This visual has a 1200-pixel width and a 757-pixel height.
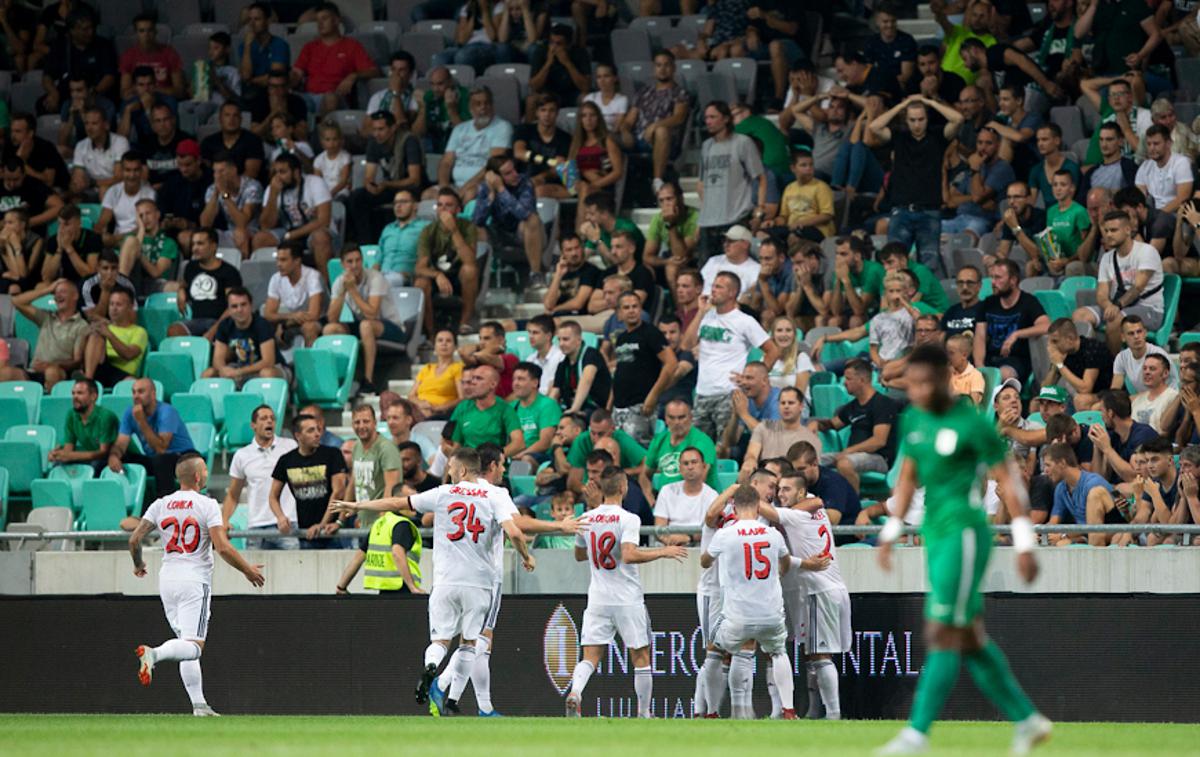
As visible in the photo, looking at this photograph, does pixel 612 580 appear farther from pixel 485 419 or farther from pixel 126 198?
pixel 126 198

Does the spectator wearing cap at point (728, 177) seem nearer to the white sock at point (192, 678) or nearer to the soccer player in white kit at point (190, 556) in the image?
the soccer player in white kit at point (190, 556)

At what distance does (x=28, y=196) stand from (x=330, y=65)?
4.19 metres

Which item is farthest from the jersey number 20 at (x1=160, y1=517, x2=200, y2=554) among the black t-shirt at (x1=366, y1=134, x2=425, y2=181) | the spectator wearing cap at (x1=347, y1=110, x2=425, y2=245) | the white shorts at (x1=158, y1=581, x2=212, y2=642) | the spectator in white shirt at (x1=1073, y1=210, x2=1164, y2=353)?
the black t-shirt at (x1=366, y1=134, x2=425, y2=181)

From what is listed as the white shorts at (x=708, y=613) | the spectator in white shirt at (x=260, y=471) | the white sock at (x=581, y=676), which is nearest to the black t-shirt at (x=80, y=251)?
the spectator in white shirt at (x=260, y=471)

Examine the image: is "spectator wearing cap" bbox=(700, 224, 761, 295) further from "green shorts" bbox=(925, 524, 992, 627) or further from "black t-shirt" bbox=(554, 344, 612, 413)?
"green shorts" bbox=(925, 524, 992, 627)

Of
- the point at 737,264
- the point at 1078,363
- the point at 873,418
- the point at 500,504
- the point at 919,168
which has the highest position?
the point at 919,168

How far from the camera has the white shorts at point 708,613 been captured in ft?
46.2

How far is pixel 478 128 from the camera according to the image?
2195 cm

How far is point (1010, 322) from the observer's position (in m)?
16.8

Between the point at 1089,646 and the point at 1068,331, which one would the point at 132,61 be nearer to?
the point at 1068,331

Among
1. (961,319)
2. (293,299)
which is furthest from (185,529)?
(961,319)

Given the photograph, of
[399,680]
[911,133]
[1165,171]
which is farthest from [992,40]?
[399,680]

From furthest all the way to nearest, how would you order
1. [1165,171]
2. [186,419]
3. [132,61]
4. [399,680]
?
[132,61] < [186,419] < [1165,171] < [399,680]

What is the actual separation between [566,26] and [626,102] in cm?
178
